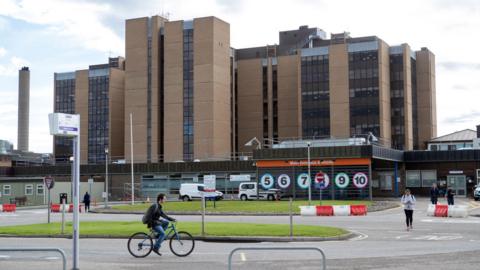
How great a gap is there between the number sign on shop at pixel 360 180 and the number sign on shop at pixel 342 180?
2.39 feet

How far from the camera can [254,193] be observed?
62.4 metres

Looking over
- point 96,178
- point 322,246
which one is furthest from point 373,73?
point 322,246

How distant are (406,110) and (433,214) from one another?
2649 inches

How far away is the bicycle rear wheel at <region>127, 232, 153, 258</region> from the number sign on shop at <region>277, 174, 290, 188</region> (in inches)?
1861

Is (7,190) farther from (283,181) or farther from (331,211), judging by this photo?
(331,211)

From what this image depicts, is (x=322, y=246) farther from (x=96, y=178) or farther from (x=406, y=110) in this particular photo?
(x=406, y=110)

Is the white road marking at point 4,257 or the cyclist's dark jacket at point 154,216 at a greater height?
the cyclist's dark jacket at point 154,216

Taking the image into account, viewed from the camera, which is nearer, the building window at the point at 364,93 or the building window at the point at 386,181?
the building window at the point at 386,181

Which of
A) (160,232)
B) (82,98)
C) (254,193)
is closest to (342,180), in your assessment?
(254,193)

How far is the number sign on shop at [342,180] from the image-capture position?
6047 centimetres

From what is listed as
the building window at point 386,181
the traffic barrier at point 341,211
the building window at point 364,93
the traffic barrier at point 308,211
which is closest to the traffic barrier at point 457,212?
the traffic barrier at point 341,211

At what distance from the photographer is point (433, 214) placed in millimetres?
36938

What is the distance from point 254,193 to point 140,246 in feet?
152

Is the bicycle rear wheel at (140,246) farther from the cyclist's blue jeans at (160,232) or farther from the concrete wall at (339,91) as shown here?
the concrete wall at (339,91)
